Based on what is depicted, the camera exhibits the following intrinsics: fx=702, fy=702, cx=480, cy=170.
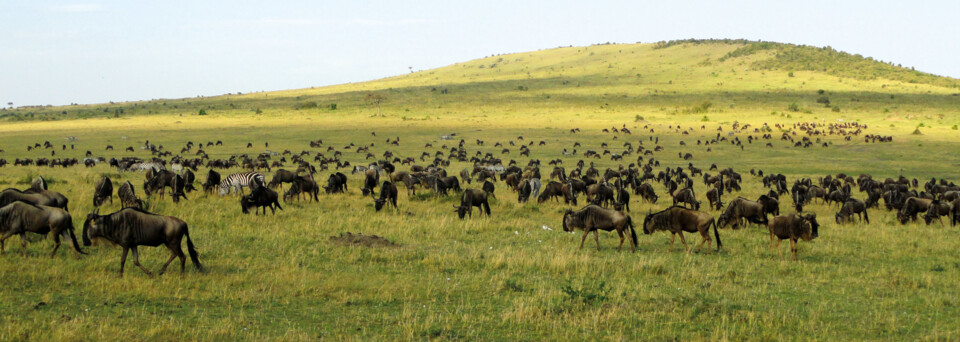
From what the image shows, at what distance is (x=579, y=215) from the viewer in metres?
14.1

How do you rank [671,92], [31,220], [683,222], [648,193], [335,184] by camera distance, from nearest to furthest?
[31,220]
[683,222]
[648,193]
[335,184]
[671,92]

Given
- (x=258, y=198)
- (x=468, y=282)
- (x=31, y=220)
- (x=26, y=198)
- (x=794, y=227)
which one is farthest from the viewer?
(x=258, y=198)

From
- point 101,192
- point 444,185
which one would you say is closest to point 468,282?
point 101,192

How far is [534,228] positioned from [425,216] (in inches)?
131

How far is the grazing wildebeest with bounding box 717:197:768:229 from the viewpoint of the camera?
16531 mm

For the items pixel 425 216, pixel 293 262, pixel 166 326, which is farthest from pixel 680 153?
pixel 166 326

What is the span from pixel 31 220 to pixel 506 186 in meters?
20.1

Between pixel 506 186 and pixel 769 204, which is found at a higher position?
pixel 769 204

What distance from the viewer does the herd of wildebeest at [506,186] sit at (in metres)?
11.2

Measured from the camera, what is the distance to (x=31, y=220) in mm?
11234

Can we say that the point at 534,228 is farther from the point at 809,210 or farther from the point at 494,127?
the point at 494,127

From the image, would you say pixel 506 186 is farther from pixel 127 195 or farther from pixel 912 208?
pixel 127 195

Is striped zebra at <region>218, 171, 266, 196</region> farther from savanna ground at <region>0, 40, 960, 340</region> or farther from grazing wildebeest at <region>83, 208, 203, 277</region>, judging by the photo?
grazing wildebeest at <region>83, 208, 203, 277</region>

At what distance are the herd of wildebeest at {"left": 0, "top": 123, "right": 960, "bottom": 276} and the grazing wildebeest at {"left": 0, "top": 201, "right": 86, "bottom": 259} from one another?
2 cm
